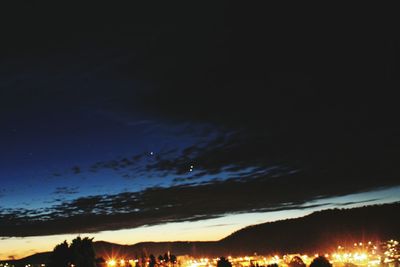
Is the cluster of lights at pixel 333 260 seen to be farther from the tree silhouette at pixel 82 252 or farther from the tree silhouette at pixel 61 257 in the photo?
the tree silhouette at pixel 61 257

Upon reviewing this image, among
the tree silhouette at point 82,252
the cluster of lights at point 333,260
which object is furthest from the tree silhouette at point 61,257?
the cluster of lights at point 333,260

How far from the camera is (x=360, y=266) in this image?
266 feet

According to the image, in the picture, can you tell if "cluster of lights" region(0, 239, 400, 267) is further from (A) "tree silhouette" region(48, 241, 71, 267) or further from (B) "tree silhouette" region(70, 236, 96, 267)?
(A) "tree silhouette" region(48, 241, 71, 267)

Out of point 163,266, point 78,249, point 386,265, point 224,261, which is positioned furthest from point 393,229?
point 78,249

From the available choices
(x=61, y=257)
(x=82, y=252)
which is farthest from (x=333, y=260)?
(x=61, y=257)

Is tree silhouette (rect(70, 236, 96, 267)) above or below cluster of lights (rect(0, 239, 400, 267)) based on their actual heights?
above

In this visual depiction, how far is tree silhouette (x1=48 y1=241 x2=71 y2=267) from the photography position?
43.2 metres

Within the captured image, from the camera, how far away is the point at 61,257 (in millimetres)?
43625

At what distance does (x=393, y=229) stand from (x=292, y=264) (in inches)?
5637

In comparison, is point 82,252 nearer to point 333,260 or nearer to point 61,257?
point 61,257

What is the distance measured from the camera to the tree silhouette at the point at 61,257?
43.2 metres

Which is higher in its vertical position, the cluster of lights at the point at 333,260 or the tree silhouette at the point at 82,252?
the tree silhouette at the point at 82,252

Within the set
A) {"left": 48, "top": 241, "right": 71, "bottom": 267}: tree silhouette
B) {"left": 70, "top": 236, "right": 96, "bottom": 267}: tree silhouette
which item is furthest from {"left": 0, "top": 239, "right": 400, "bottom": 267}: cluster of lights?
{"left": 48, "top": 241, "right": 71, "bottom": 267}: tree silhouette

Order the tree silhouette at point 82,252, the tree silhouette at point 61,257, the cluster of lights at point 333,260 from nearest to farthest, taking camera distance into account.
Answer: the tree silhouette at point 61,257, the tree silhouette at point 82,252, the cluster of lights at point 333,260
